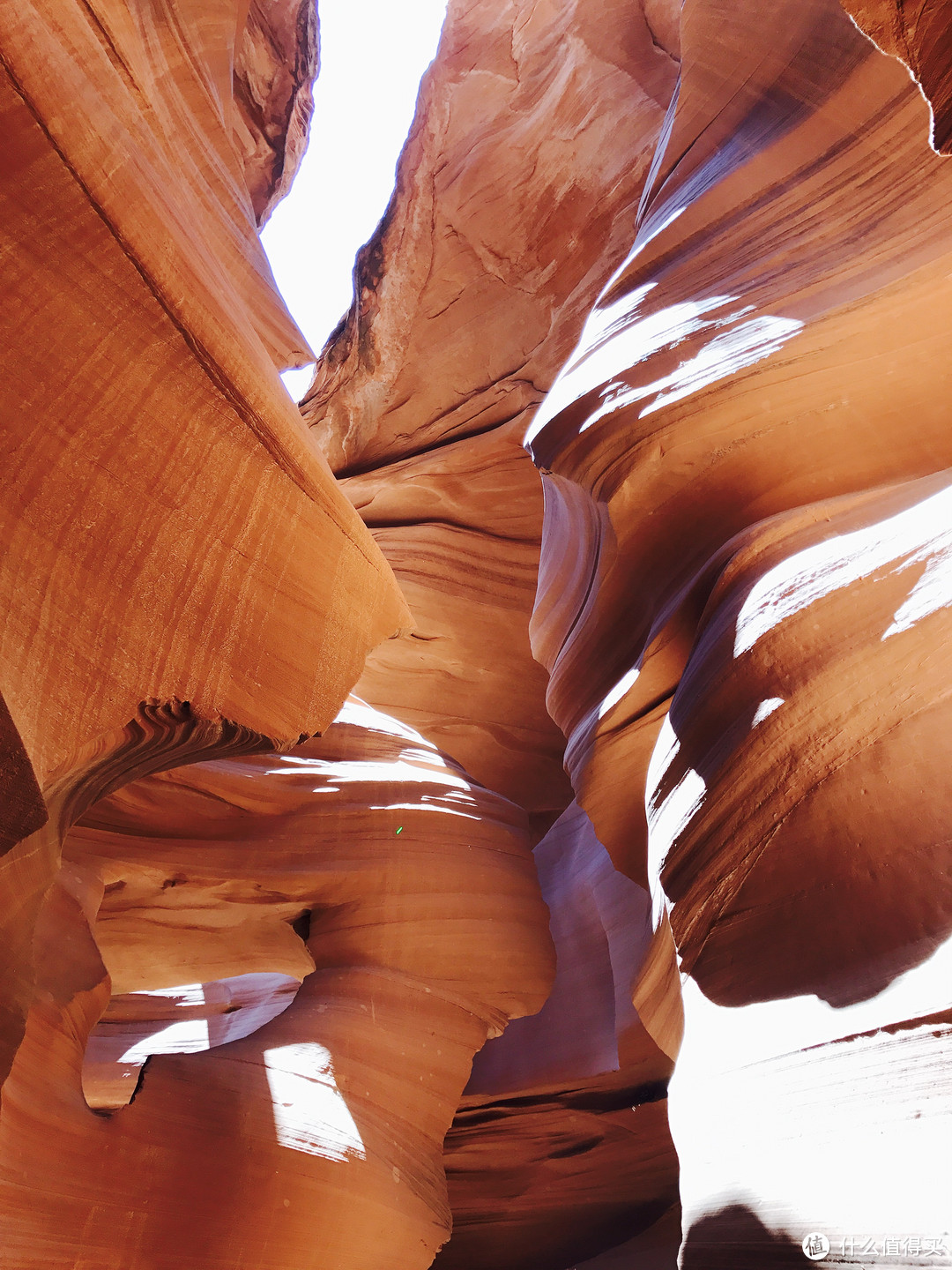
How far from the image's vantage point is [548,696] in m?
4.38

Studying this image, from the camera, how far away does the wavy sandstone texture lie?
2076 millimetres

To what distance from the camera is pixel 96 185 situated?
2.07m

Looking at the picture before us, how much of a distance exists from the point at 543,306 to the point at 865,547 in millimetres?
4307

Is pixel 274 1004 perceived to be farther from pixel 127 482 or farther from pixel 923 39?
pixel 923 39

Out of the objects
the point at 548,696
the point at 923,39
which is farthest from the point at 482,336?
the point at 923,39

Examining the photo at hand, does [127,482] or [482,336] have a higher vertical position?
[127,482]

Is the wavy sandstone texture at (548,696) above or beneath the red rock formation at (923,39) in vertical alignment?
beneath


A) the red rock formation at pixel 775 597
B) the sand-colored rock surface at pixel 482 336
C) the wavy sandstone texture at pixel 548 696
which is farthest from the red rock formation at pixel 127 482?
the sand-colored rock surface at pixel 482 336

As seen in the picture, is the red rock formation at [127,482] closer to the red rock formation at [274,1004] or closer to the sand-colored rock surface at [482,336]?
the red rock formation at [274,1004]

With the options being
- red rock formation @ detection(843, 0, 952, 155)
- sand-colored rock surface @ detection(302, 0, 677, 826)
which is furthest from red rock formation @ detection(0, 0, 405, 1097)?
sand-colored rock surface @ detection(302, 0, 677, 826)

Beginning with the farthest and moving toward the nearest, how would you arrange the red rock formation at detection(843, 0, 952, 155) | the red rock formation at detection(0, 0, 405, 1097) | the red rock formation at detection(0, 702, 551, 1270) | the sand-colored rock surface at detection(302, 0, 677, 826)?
the sand-colored rock surface at detection(302, 0, 677, 826), the red rock formation at detection(0, 702, 551, 1270), the red rock formation at detection(0, 0, 405, 1097), the red rock formation at detection(843, 0, 952, 155)

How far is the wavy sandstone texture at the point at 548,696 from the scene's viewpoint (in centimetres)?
208

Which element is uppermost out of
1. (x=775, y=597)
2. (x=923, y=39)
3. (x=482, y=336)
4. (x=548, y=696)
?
(x=923, y=39)

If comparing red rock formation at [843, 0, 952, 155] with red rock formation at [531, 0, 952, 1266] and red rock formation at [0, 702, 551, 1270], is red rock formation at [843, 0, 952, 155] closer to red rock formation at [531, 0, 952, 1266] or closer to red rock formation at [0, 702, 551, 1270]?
red rock formation at [531, 0, 952, 1266]
